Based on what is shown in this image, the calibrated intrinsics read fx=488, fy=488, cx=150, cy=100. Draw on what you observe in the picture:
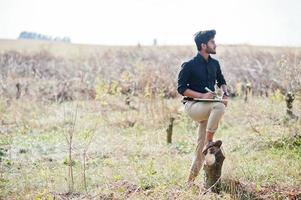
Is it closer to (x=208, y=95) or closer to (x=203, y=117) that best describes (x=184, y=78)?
(x=208, y=95)

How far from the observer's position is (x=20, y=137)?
12812 mm

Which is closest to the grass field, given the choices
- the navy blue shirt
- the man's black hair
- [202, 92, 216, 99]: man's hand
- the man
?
the man

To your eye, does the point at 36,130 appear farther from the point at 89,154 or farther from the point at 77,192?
the point at 77,192

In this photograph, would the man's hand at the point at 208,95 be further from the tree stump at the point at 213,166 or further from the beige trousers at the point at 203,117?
the tree stump at the point at 213,166

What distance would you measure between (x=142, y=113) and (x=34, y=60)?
46.4 feet

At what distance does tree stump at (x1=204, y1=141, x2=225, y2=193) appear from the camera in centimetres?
673

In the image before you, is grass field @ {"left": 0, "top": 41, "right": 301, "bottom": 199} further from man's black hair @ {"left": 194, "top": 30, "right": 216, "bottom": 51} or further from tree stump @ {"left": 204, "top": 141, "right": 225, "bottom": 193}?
man's black hair @ {"left": 194, "top": 30, "right": 216, "bottom": 51}

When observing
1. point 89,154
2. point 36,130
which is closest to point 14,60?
point 36,130

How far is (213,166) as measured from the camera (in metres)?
6.74

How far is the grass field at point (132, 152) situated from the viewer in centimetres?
720

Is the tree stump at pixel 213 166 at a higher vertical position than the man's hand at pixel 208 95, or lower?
lower

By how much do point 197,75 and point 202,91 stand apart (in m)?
0.25

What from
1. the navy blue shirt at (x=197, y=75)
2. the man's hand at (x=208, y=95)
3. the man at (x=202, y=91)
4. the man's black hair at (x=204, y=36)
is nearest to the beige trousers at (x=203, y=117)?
the man at (x=202, y=91)

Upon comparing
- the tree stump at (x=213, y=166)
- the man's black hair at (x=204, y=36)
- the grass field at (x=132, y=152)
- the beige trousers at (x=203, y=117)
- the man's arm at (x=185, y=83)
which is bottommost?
the grass field at (x=132, y=152)
